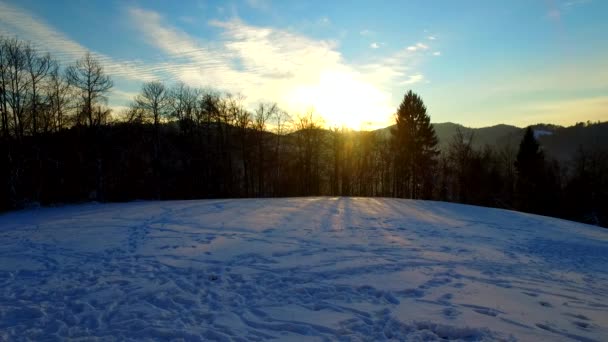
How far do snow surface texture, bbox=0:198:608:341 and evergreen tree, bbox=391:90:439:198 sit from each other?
3172cm

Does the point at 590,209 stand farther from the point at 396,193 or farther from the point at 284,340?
the point at 284,340

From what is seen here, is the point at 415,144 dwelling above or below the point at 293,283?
above

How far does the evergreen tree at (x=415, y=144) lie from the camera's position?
156 ft

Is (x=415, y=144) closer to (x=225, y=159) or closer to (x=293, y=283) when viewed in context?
(x=225, y=159)

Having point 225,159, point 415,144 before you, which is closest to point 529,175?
point 415,144

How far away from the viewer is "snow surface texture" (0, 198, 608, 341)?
5535 millimetres

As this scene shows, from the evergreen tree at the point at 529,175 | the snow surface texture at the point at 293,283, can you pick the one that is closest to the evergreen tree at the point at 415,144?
the evergreen tree at the point at 529,175

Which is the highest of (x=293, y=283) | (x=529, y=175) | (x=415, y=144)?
(x=415, y=144)

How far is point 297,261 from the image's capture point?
979 centimetres

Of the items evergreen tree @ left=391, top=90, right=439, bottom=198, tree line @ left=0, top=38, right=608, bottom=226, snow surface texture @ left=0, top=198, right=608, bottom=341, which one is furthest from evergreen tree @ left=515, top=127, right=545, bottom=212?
snow surface texture @ left=0, top=198, right=608, bottom=341

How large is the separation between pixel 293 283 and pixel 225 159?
3592 cm

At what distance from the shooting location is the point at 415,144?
47.7 meters

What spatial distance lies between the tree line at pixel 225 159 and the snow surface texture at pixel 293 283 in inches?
537

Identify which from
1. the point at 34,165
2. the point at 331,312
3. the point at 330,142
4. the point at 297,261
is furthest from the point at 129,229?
the point at 330,142
